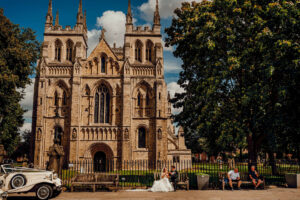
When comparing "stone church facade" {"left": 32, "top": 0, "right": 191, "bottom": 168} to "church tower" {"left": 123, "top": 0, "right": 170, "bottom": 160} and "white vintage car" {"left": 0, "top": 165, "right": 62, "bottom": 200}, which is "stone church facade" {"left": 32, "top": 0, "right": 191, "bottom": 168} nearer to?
"church tower" {"left": 123, "top": 0, "right": 170, "bottom": 160}

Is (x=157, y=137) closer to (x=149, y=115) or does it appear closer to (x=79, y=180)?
(x=149, y=115)

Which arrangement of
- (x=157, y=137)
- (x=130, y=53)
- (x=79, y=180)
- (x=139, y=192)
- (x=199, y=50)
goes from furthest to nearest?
(x=130, y=53) → (x=157, y=137) → (x=199, y=50) → (x=79, y=180) → (x=139, y=192)

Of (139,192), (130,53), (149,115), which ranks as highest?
(130,53)

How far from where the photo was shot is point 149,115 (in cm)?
3058

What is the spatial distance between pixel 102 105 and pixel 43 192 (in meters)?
21.6

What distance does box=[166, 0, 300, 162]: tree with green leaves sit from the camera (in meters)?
12.0

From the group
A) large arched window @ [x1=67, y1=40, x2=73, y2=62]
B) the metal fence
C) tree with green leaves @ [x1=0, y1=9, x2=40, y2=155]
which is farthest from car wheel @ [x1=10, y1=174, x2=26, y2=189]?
large arched window @ [x1=67, y1=40, x2=73, y2=62]

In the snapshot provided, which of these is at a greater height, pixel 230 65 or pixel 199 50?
pixel 199 50

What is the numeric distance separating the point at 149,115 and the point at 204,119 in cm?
1565

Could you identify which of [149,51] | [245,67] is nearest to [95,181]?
[245,67]

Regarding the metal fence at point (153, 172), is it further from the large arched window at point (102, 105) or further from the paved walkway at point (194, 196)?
the large arched window at point (102, 105)

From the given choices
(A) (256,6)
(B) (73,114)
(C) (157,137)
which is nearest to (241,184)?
(A) (256,6)

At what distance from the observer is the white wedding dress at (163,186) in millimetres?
11695

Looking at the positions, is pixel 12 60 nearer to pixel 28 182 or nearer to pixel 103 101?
pixel 28 182
